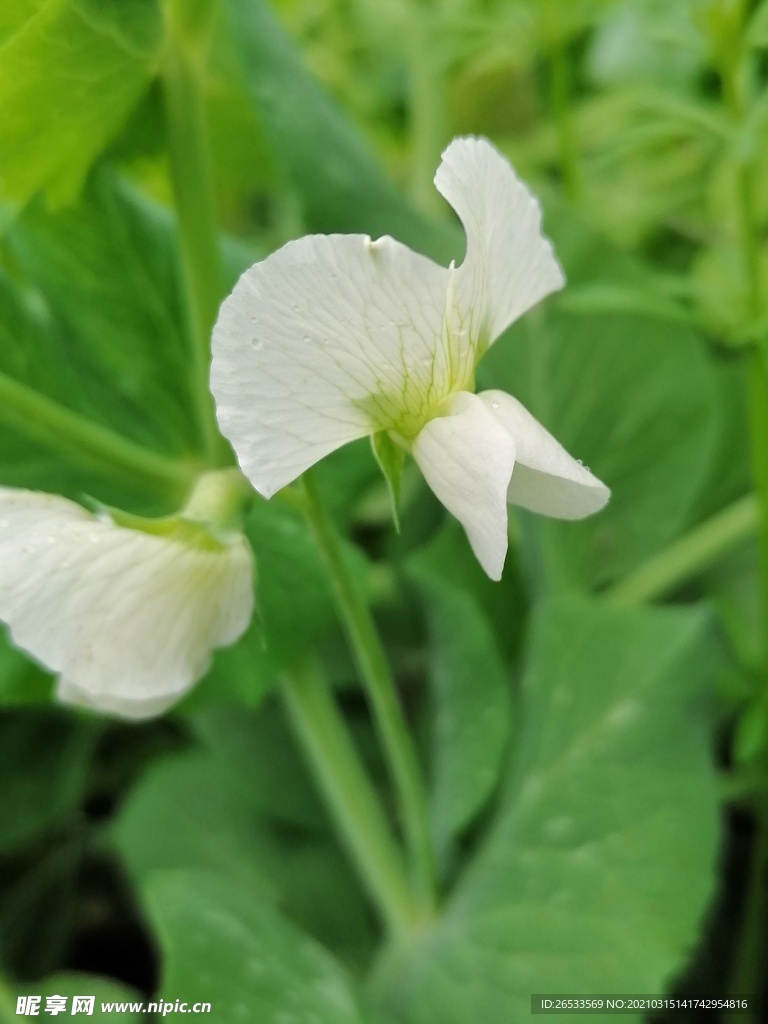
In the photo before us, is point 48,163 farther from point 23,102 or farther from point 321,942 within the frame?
point 321,942

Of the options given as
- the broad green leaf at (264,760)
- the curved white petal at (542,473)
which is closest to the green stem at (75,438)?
the curved white petal at (542,473)

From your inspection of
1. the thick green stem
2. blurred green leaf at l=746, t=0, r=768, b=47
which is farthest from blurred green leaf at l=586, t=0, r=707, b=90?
blurred green leaf at l=746, t=0, r=768, b=47

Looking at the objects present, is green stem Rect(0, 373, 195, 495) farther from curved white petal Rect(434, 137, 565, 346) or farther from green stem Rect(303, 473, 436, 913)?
curved white petal Rect(434, 137, 565, 346)

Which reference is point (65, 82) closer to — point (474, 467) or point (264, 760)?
point (474, 467)

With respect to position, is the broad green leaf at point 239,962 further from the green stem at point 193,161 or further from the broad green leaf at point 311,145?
the broad green leaf at point 311,145

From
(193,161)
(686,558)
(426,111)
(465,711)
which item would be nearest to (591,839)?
(465,711)

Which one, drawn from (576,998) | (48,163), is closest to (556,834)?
(576,998)
